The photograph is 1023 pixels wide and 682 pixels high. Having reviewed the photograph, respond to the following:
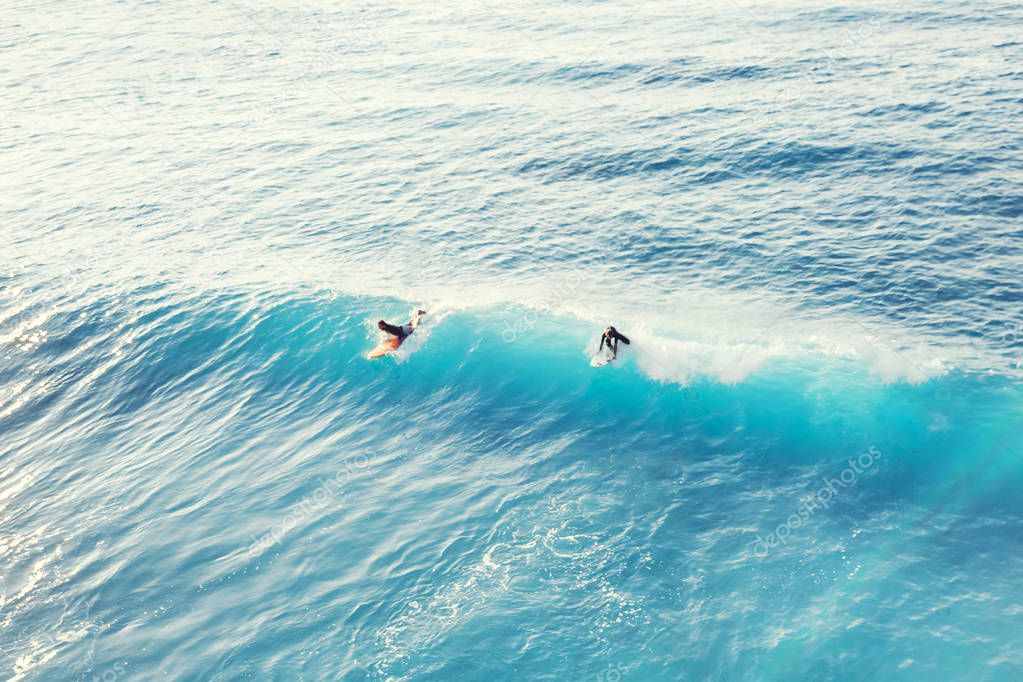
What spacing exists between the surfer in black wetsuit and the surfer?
7469 mm

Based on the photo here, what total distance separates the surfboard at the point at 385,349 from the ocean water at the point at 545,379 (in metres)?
0.46

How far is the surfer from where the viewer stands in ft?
97.0

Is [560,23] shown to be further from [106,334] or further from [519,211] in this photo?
[106,334]

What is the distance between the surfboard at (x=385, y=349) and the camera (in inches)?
1193

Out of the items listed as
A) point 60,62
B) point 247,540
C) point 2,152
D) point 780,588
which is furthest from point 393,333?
point 60,62

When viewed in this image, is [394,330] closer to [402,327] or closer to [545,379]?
[402,327]

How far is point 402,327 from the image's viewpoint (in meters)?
30.5

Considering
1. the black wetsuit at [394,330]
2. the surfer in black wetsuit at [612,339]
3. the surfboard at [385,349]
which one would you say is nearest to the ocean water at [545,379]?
the surfboard at [385,349]

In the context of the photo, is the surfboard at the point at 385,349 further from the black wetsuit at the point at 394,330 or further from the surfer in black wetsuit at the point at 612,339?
the surfer in black wetsuit at the point at 612,339

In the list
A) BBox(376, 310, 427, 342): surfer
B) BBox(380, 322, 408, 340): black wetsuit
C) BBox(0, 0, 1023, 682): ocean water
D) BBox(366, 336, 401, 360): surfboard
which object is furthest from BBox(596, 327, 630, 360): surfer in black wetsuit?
→ BBox(366, 336, 401, 360): surfboard

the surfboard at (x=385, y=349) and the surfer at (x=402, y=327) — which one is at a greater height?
the surfer at (x=402, y=327)

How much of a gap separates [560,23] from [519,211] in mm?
35933

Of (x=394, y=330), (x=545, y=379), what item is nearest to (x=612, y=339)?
(x=545, y=379)

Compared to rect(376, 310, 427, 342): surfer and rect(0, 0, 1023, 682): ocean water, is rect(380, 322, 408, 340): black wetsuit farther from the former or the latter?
rect(0, 0, 1023, 682): ocean water
